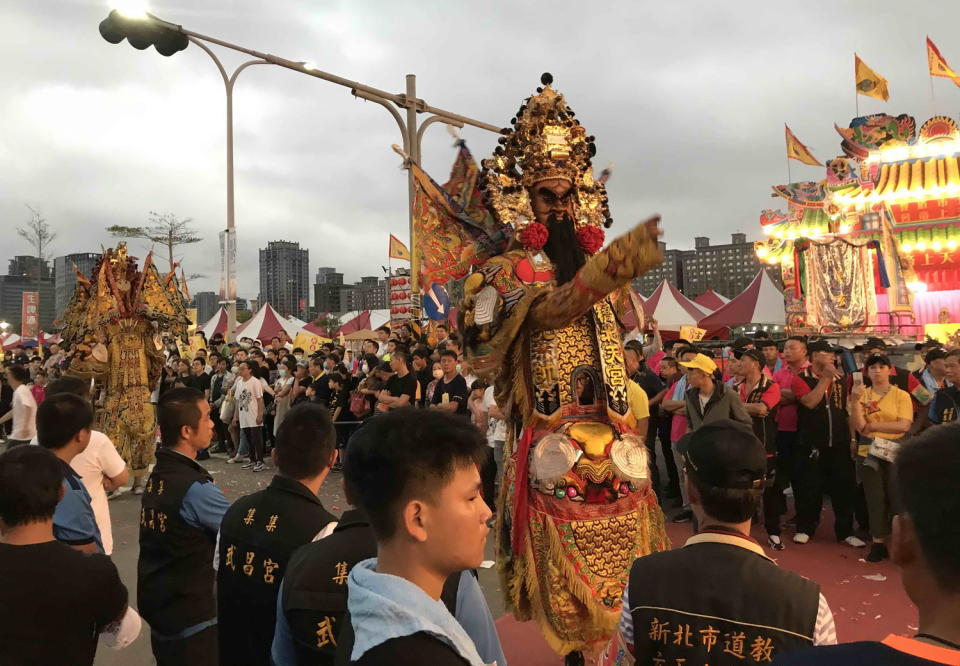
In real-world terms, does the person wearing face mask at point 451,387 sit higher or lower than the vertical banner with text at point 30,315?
lower

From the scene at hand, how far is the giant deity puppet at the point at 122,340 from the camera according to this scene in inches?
369

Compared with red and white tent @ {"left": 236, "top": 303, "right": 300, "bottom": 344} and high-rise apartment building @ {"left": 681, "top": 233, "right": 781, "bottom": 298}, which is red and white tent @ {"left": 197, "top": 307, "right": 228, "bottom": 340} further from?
high-rise apartment building @ {"left": 681, "top": 233, "right": 781, "bottom": 298}

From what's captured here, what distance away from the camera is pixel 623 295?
4.04m

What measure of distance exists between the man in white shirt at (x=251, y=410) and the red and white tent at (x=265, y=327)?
11854 millimetres

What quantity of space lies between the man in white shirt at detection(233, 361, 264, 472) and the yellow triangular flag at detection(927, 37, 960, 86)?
79.5 ft

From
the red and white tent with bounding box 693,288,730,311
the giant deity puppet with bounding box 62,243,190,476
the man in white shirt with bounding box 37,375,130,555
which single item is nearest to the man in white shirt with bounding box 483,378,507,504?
the man in white shirt with bounding box 37,375,130,555

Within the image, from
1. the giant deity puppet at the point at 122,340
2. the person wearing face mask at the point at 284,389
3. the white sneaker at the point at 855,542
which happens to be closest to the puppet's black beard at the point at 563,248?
the white sneaker at the point at 855,542

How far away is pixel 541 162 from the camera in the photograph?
12.8ft

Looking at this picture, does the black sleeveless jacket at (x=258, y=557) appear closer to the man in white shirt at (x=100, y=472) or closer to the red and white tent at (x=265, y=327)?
the man in white shirt at (x=100, y=472)

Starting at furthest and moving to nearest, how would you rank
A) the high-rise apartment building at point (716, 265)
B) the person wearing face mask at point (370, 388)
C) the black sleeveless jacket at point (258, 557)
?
1. the high-rise apartment building at point (716, 265)
2. the person wearing face mask at point (370, 388)
3. the black sleeveless jacket at point (258, 557)

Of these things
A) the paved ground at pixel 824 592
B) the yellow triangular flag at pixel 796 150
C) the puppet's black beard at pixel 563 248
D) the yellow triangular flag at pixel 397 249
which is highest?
the yellow triangular flag at pixel 796 150

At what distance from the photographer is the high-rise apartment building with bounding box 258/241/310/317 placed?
342ft

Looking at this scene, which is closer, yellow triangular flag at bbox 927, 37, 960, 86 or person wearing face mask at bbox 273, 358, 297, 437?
person wearing face mask at bbox 273, 358, 297, 437

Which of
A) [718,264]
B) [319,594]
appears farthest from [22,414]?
[718,264]
